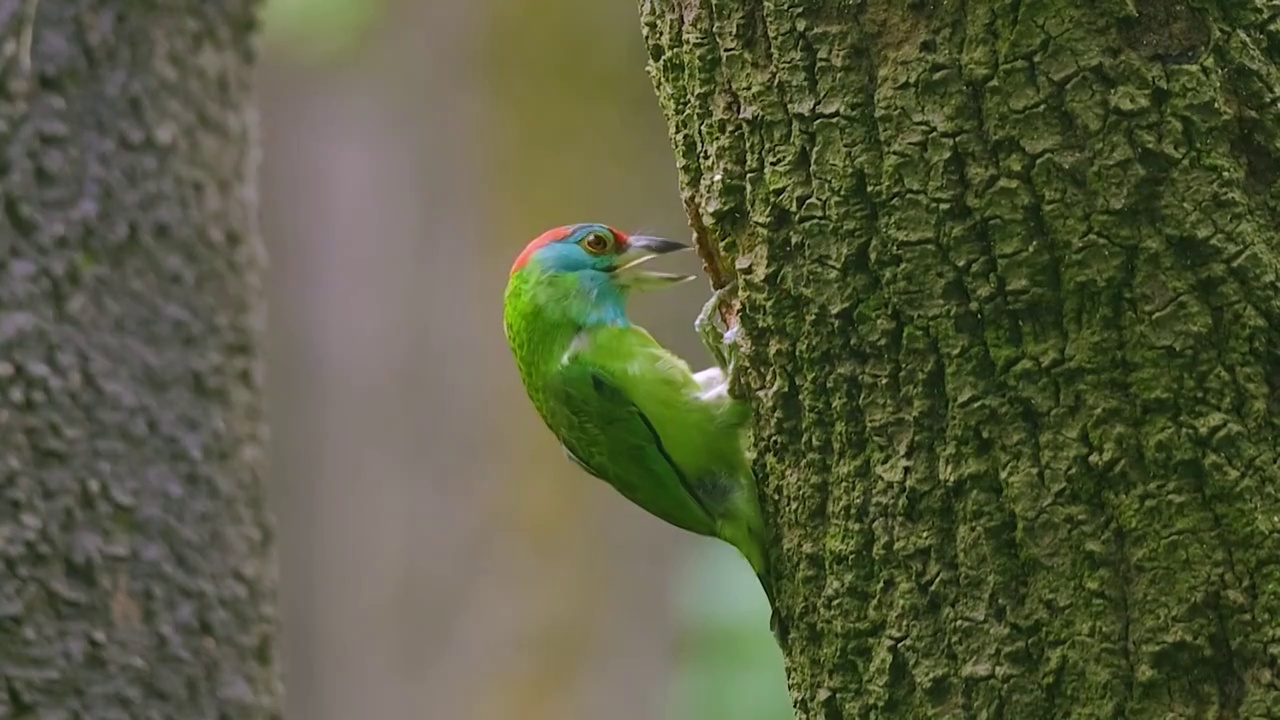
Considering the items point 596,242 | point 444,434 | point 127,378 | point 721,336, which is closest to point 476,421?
point 444,434

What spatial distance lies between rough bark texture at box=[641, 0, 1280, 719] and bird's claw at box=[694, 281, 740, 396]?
32cm

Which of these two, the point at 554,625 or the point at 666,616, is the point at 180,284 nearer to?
the point at 554,625

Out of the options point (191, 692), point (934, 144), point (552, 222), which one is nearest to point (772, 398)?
point (934, 144)

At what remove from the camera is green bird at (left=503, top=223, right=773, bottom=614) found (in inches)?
89.6

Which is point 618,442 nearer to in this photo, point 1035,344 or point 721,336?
point 721,336

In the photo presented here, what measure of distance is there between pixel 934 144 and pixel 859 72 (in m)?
0.15

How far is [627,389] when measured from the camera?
98.0 inches

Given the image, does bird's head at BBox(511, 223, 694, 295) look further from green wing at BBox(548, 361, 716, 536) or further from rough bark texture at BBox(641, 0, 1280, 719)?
rough bark texture at BBox(641, 0, 1280, 719)

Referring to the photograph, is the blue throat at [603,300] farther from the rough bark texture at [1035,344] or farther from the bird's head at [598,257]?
the rough bark texture at [1035,344]

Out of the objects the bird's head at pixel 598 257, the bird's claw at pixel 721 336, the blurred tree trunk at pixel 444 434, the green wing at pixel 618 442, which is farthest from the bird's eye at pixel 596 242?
the blurred tree trunk at pixel 444 434

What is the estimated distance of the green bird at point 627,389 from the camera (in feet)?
7.47

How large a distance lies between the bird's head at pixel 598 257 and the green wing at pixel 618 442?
255 millimetres

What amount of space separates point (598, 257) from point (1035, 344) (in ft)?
4.32

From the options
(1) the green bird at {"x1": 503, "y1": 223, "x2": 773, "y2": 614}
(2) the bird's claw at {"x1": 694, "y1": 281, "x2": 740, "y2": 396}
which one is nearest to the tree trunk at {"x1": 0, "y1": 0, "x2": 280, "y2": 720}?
(1) the green bird at {"x1": 503, "y1": 223, "x2": 773, "y2": 614}
